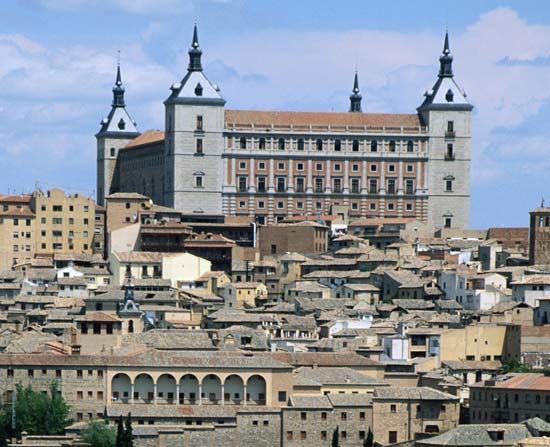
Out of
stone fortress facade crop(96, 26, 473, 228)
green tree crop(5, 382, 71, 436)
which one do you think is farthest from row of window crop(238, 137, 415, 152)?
green tree crop(5, 382, 71, 436)

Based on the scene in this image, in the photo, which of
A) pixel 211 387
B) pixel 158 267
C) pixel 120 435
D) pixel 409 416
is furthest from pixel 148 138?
pixel 120 435

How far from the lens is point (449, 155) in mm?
174625

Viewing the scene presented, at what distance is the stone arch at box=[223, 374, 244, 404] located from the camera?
101 meters

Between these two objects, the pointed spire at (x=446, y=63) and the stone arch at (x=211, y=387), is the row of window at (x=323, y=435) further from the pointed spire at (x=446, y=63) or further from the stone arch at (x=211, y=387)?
the pointed spire at (x=446, y=63)

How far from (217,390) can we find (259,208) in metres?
70.5

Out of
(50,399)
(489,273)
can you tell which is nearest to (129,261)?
(489,273)

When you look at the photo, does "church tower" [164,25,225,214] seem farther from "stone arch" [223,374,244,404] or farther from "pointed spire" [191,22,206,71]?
"stone arch" [223,374,244,404]

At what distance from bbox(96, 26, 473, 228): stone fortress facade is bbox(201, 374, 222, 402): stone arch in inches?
2701

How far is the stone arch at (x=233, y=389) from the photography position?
10081 centimetres

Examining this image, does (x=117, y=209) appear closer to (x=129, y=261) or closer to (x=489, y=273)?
(x=129, y=261)

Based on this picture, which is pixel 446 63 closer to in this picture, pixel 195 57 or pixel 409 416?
pixel 195 57

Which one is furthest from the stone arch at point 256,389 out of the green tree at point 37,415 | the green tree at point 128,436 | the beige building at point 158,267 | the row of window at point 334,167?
the row of window at point 334,167

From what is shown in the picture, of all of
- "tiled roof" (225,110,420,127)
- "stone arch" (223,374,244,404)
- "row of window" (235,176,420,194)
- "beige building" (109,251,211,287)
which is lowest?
"stone arch" (223,374,244,404)

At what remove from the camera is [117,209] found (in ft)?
507
